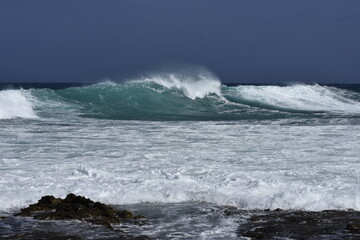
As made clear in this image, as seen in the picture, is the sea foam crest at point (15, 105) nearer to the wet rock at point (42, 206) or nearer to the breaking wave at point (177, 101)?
the breaking wave at point (177, 101)

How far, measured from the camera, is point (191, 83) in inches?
1222

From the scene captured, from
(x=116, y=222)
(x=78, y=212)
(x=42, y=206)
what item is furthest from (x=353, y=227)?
(x=42, y=206)

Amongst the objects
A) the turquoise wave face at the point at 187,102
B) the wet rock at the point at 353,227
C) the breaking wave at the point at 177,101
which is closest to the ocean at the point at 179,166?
the wet rock at the point at 353,227

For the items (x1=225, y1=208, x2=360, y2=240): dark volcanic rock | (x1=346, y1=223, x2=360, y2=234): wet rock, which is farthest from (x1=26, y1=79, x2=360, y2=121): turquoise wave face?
(x1=346, y1=223, x2=360, y2=234): wet rock

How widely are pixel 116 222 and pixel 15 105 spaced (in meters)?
15.5

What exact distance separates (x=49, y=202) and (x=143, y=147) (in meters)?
4.83

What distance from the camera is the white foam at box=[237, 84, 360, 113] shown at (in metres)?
29.3

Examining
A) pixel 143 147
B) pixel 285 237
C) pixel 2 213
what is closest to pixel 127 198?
pixel 2 213

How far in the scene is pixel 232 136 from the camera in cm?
1396

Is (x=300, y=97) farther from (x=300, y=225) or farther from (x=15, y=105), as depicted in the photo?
(x=300, y=225)

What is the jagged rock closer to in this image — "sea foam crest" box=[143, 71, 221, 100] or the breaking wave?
the breaking wave

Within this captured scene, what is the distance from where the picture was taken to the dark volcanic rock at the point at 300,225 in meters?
5.94

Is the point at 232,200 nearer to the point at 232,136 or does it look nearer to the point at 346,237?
the point at 346,237

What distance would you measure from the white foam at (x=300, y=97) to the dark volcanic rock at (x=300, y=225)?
21.0 meters
